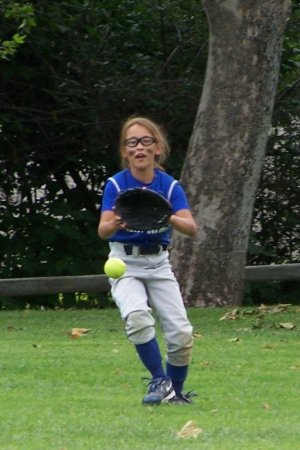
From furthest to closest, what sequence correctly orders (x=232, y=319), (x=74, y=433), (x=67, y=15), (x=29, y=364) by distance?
(x=67, y=15)
(x=232, y=319)
(x=29, y=364)
(x=74, y=433)

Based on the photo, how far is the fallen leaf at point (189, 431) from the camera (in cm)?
663

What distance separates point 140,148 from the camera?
758cm

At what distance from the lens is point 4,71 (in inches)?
644

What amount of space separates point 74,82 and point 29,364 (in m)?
7.55

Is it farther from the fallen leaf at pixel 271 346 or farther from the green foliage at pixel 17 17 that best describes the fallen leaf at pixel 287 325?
the green foliage at pixel 17 17

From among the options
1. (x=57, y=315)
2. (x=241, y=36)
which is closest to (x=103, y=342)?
(x=57, y=315)

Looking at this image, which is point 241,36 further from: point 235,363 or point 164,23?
point 235,363

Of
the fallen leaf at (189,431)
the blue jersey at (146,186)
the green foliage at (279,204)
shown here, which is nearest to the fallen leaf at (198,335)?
the blue jersey at (146,186)

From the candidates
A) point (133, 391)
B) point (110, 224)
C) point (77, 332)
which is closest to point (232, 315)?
point (77, 332)

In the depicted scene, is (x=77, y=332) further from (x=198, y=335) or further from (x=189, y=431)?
(x=189, y=431)

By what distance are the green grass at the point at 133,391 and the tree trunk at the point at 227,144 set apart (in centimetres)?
113

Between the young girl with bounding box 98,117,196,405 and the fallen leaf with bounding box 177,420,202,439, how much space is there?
→ 75 cm

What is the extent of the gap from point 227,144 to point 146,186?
572 centimetres

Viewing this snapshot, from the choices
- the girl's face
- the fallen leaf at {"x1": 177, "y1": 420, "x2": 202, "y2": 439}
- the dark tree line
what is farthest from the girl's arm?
the dark tree line
